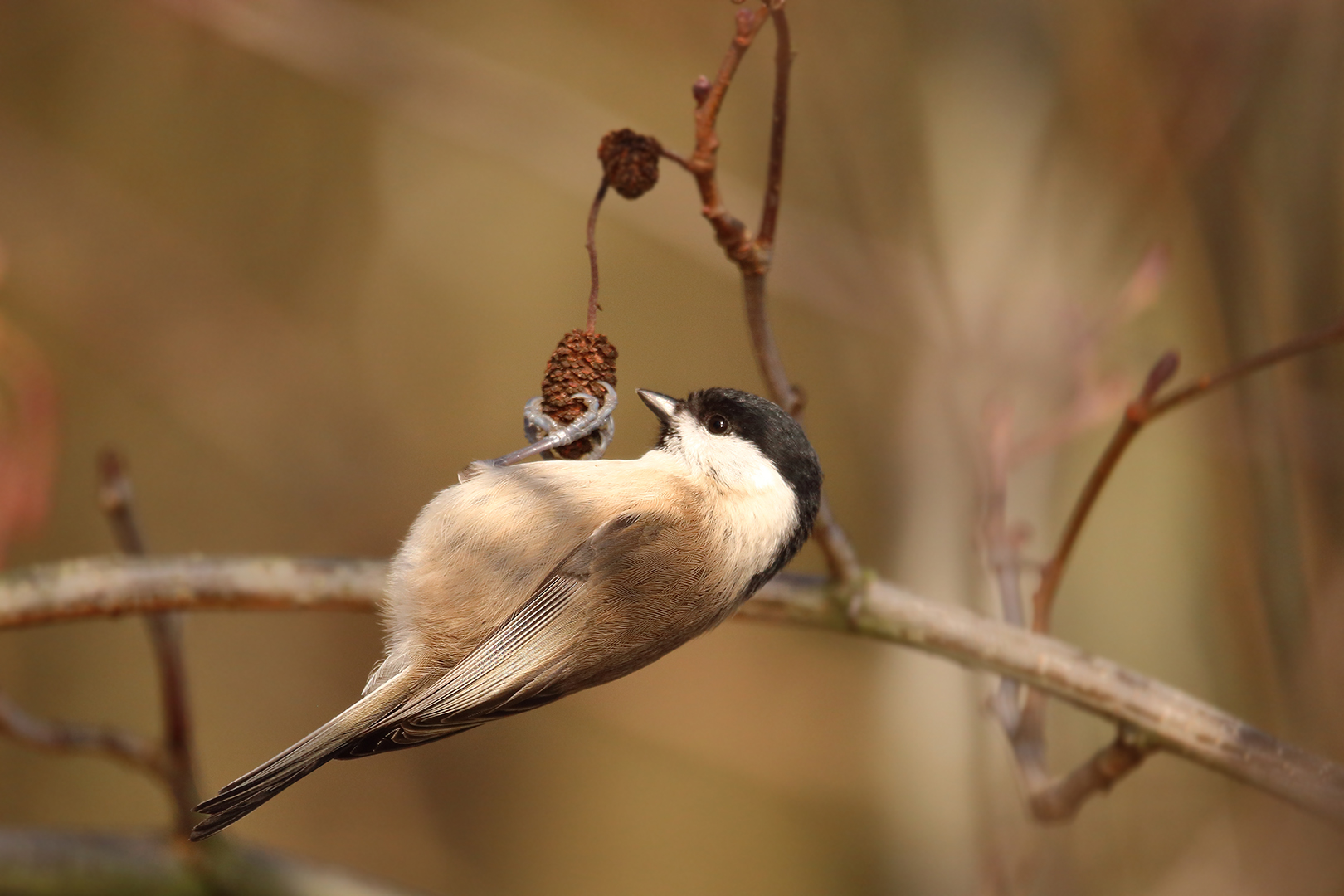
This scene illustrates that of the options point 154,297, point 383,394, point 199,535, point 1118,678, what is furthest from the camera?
point 199,535

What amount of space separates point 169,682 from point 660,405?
35.5 inches

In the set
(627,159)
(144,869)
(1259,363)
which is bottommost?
(144,869)

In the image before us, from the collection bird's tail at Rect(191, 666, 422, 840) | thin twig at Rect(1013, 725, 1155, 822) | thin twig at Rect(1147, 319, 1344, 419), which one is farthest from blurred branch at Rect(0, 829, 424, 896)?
thin twig at Rect(1147, 319, 1344, 419)

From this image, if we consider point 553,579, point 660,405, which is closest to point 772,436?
point 660,405

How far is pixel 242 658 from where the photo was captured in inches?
173

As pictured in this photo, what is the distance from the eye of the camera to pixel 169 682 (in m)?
1.66

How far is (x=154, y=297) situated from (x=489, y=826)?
261cm

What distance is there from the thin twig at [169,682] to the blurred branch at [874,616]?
0.09 meters

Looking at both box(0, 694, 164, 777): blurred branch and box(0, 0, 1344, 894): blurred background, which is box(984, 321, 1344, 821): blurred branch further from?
box(0, 694, 164, 777): blurred branch

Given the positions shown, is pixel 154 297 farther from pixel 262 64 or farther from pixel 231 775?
pixel 231 775

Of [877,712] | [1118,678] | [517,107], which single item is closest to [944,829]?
[877,712]

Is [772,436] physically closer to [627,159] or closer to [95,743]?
[627,159]

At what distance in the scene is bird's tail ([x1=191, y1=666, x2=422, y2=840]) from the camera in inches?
43.7

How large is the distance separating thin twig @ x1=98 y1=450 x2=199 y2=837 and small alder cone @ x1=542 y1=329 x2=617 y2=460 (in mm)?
787
